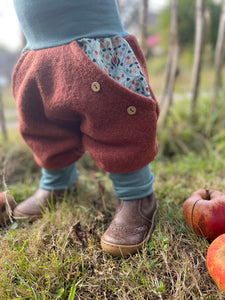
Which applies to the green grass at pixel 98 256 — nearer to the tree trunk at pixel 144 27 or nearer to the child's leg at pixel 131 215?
the child's leg at pixel 131 215

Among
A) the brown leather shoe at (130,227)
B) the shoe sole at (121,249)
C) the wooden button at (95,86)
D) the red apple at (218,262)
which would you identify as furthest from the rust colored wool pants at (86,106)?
the red apple at (218,262)

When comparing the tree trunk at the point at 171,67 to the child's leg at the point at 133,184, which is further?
the tree trunk at the point at 171,67

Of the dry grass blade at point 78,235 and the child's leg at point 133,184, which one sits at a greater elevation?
the child's leg at point 133,184

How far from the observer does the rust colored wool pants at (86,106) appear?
89cm

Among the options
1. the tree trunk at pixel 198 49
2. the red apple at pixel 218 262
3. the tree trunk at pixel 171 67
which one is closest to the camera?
the red apple at pixel 218 262

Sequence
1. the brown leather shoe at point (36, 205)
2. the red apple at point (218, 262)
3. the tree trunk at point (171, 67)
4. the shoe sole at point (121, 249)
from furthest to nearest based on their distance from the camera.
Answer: the tree trunk at point (171, 67) → the brown leather shoe at point (36, 205) → the shoe sole at point (121, 249) → the red apple at point (218, 262)

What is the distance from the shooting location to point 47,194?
135 cm

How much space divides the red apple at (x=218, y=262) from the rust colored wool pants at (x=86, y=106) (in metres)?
0.41

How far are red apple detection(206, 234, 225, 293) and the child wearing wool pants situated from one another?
300 mm

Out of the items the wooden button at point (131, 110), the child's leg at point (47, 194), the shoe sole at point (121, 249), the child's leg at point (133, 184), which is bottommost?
the shoe sole at point (121, 249)

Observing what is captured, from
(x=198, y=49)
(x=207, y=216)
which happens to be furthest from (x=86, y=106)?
(x=198, y=49)

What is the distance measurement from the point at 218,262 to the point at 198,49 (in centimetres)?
193

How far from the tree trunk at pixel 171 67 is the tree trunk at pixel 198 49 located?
19 cm

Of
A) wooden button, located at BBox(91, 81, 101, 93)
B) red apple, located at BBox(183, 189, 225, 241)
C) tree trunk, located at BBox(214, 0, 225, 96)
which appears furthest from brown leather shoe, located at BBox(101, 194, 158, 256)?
tree trunk, located at BBox(214, 0, 225, 96)
